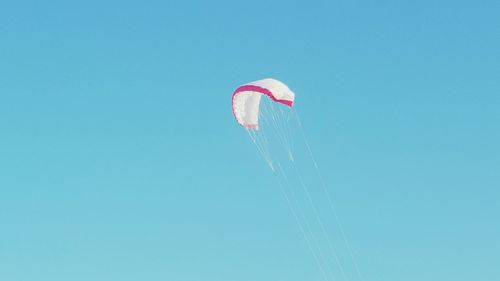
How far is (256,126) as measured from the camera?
233 feet

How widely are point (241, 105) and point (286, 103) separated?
4822 mm

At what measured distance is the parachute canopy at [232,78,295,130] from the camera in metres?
66.4

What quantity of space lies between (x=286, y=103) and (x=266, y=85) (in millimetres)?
1556

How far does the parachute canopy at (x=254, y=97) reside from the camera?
218 feet

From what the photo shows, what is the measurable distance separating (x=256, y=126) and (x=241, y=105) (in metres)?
1.47

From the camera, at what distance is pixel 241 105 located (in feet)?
232

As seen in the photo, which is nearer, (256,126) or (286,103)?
(286,103)

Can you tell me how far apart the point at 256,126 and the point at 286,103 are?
4899 mm

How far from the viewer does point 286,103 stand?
66.4 metres

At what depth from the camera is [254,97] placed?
70125 millimetres

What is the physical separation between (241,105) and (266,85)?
393 centimetres

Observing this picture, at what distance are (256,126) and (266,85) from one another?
14.6ft
